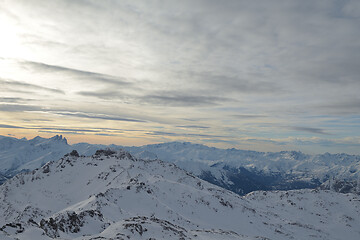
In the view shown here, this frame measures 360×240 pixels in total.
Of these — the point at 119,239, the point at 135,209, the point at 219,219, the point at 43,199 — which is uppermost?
the point at 119,239

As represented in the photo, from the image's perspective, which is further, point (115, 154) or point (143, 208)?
point (115, 154)

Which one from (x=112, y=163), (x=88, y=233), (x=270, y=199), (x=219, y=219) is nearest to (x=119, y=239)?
(x=88, y=233)

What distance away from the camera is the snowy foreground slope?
35031 mm

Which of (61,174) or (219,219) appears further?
(61,174)

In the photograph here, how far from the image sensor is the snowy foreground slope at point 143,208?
3503 centimetres

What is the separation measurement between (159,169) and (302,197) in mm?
103065

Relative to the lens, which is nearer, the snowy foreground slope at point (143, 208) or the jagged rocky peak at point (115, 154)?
the snowy foreground slope at point (143, 208)

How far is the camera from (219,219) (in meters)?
77.8

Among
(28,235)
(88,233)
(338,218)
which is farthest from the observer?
(338,218)

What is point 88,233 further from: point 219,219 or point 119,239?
point 219,219

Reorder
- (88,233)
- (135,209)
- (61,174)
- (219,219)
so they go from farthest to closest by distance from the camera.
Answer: (61,174) → (219,219) → (135,209) → (88,233)

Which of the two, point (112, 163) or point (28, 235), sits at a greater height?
point (28, 235)

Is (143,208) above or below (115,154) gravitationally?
below

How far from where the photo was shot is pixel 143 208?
66.6 metres
